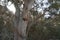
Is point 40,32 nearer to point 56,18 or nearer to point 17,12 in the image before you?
point 56,18

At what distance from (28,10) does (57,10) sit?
1.72m

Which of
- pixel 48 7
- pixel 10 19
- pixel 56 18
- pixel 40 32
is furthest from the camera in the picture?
pixel 40 32

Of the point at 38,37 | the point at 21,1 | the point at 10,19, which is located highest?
the point at 21,1

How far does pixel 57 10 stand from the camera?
11.5 metres

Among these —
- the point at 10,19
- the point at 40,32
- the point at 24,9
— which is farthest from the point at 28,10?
the point at 40,32

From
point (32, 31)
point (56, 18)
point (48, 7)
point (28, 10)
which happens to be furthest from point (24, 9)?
point (32, 31)

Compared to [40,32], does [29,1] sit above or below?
above

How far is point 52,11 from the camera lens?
38.0 ft

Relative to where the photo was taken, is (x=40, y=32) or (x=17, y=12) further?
(x=40, y=32)

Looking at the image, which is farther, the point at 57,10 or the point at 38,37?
the point at 38,37

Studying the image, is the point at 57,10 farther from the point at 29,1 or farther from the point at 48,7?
the point at 29,1

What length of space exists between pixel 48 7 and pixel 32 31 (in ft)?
14.7

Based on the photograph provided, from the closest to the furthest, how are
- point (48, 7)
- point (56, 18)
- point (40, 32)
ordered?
point (48, 7) < point (56, 18) < point (40, 32)

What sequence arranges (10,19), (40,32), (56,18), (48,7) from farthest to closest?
1. (40,32)
2. (10,19)
3. (56,18)
4. (48,7)
